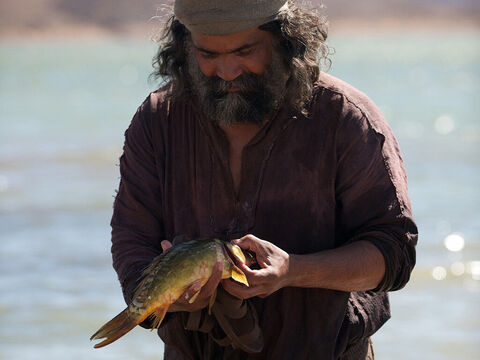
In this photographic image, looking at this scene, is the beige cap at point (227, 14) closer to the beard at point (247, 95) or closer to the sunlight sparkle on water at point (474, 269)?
the beard at point (247, 95)

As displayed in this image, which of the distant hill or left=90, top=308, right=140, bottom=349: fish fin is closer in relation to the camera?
left=90, top=308, right=140, bottom=349: fish fin

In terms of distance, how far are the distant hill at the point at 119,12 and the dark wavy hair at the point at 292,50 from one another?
60.3 metres

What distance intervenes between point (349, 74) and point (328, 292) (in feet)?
110

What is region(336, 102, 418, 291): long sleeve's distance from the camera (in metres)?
3.04

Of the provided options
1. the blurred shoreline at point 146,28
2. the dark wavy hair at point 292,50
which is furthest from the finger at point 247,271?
the blurred shoreline at point 146,28

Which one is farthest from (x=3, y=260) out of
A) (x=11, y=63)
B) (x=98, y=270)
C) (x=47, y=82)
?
(x=11, y=63)

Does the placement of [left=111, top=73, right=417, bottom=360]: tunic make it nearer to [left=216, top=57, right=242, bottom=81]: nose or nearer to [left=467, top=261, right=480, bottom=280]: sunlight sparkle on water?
[left=216, top=57, right=242, bottom=81]: nose

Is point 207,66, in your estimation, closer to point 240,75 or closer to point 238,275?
point 240,75

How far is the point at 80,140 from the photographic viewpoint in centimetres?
1795

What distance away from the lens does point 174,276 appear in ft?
8.94

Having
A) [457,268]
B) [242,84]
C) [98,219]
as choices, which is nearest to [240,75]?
[242,84]

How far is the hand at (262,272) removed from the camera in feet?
9.12

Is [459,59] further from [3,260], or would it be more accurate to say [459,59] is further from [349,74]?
[3,260]

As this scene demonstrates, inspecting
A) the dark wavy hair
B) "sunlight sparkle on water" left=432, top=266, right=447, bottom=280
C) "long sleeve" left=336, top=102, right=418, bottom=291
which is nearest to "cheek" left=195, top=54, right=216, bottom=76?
the dark wavy hair
